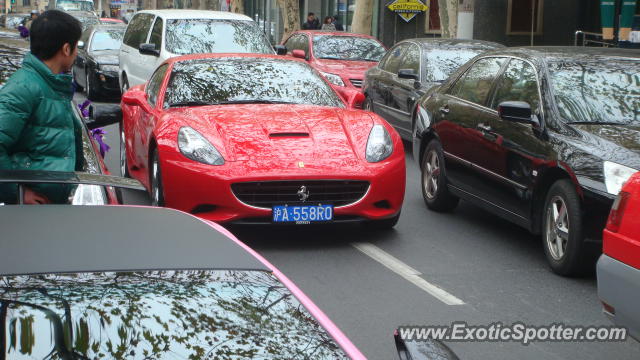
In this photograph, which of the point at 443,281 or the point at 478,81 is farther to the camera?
the point at 478,81

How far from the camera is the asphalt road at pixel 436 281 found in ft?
18.7

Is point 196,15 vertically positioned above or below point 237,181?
above

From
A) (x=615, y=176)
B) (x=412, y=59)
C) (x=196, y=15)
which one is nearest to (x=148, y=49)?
(x=196, y=15)

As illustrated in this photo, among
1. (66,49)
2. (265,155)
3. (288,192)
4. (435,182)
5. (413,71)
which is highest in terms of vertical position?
(66,49)

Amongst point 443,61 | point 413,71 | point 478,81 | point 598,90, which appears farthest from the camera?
point 443,61

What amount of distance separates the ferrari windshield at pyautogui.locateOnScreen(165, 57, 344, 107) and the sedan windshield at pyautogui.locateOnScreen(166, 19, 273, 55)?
22.0 feet

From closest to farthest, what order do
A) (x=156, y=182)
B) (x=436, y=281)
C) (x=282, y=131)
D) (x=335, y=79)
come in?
(x=436, y=281) → (x=282, y=131) → (x=156, y=182) → (x=335, y=79)

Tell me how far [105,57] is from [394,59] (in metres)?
9.14

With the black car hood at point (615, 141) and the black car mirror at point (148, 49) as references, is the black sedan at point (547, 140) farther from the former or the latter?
the black car mirror at point (148, 49)

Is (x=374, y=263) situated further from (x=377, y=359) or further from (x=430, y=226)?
(x=377, y=359)

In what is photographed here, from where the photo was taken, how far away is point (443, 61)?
13.9m

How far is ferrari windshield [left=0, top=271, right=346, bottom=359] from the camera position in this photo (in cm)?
248

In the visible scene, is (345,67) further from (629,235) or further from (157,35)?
(629,235)

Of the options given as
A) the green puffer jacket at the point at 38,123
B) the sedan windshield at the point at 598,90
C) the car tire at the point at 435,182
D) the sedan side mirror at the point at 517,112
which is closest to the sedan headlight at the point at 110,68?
the car tire at the point at 435,182
